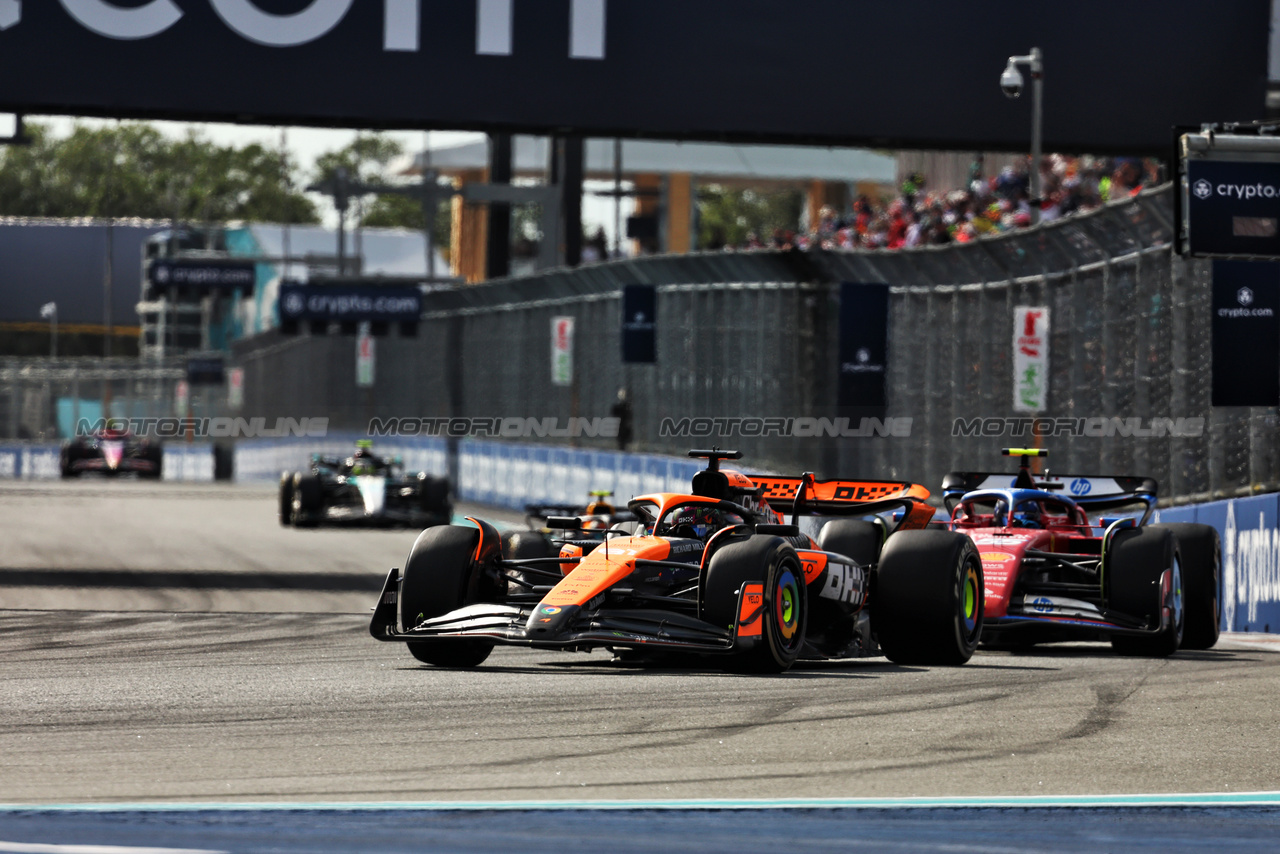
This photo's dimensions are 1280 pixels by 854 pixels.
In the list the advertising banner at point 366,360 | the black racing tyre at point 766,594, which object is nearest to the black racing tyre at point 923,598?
the black racing tyre at point 766,594

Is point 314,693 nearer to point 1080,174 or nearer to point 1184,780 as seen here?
point 1184,780

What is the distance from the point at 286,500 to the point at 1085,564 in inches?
589

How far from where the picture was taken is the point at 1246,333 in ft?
43.0

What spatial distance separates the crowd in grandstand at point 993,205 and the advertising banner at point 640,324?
2.04 m

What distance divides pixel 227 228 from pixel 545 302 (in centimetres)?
5237

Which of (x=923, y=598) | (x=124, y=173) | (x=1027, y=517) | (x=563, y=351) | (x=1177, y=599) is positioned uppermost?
(x=124, y=173)

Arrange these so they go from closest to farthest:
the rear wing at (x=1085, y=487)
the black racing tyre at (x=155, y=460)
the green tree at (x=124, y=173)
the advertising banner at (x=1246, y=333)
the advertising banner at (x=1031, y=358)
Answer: the rear wing at (x=1085, y=487) → the advertising banner at (x=1246, y=333) → the advertising banner at (x=1031, y=358) → the black racing tyre at (x=155, y=460) → the green tree at (x=124, y=173)

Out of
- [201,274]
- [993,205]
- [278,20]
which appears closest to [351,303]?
[993,205]

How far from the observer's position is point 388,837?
518cm

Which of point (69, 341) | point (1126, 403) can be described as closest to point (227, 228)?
point (69, 341)

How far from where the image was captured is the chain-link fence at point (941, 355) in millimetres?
13945

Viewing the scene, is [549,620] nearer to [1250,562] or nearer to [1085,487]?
[1085,487]

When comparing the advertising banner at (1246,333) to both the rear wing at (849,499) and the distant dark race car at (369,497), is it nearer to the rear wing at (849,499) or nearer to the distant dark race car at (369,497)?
the rear wing at (849,499)

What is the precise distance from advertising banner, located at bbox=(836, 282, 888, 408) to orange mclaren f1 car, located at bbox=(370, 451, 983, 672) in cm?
729
